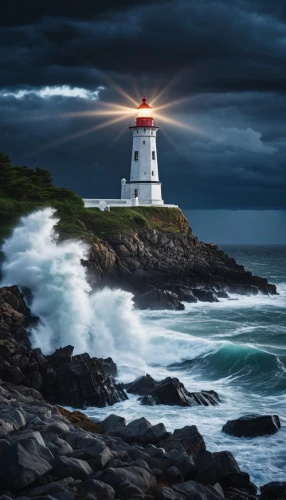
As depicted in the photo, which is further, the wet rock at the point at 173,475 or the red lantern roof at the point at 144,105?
the red lantern roof at the point at 144,105

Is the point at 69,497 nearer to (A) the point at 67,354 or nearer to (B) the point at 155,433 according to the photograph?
(B) the point at 155,433

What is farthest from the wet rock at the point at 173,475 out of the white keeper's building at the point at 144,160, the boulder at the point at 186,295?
the white keeper's building at the point at 144,160

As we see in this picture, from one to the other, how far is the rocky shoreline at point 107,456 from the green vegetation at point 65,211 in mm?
28738

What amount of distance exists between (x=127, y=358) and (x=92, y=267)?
1545 cm

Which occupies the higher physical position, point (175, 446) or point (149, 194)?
point (149, 194)

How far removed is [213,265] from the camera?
172ft

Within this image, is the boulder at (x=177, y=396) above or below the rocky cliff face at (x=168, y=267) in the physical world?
below

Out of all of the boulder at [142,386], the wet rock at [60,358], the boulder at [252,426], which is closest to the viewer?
the boulder at [252,426]

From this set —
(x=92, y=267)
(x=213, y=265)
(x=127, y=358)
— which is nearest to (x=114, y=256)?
(x=92, y=267)

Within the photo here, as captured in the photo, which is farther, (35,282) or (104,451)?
(35,282)

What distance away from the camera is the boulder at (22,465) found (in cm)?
1125

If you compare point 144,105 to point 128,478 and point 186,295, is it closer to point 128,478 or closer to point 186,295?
point 186,295

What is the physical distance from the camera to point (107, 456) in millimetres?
12586

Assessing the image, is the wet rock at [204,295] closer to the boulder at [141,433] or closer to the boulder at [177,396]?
the boulder at [177,396]
